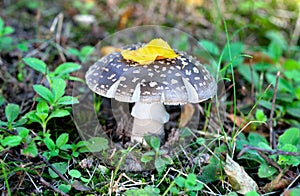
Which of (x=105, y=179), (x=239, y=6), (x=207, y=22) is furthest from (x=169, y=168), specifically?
(x=239, y=6)

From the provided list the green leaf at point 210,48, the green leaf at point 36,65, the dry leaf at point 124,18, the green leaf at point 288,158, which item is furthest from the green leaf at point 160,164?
the dry leaf at point 124,18

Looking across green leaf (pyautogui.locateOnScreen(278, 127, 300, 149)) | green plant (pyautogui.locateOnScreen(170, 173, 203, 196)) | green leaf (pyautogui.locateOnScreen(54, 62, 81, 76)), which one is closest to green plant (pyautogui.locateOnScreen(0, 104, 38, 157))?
green leaf (pyautogui.locateOnScreen(54, 62, 81, 76))

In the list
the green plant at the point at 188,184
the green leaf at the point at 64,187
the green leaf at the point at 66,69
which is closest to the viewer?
the green plant at the point at 188,184

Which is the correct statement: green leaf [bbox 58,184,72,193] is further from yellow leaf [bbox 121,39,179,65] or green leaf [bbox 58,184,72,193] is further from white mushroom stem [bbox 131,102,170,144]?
yellow leaf [bbox 121,39,179,65]

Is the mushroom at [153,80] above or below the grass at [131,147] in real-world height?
above

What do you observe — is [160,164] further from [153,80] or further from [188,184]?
[153,80]

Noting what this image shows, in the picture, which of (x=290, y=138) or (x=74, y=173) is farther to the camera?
(x=290, y=138)

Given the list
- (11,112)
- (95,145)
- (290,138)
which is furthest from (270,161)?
(11,112)

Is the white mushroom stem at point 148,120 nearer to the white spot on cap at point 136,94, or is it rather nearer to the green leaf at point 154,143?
the green leaf at point 154,143
